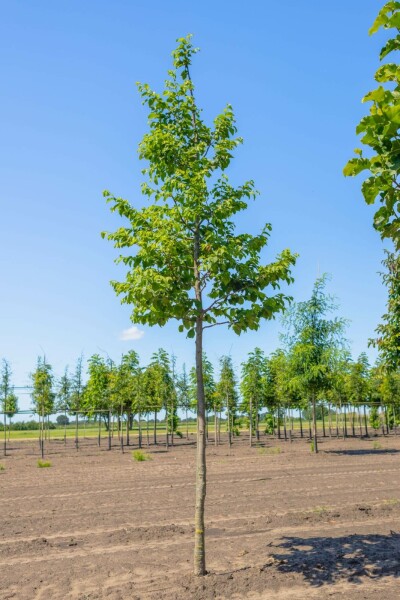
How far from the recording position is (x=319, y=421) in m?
77.2

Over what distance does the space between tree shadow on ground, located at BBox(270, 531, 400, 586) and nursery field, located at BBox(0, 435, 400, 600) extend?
17mm

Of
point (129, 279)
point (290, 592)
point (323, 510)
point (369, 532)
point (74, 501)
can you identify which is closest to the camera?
point (290, 592)

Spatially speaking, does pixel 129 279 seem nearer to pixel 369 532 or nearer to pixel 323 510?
pixel 369 532

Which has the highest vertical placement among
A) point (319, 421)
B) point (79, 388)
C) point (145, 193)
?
point (145, 193)

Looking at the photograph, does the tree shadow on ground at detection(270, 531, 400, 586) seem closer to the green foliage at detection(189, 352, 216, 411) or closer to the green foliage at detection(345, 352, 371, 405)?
the green foliage at detection(189, 352, 216, 411)

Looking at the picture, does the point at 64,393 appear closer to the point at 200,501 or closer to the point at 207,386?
the point at 207,386

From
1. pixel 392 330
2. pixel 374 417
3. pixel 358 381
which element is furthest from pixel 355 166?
pixel 374 417

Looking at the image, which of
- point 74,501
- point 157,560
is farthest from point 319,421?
point 157,560

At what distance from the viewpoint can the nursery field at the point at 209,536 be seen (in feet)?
24.4

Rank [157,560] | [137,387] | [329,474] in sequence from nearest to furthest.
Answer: [157,560] → [329,474] → [137,387]

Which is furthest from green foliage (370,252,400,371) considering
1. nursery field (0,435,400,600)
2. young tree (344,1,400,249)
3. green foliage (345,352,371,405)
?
green foliage (345,352,371,405)

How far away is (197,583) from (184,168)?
6.01 m

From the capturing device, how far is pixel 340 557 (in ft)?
27.7

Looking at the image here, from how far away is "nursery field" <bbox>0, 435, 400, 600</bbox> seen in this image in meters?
7.43
